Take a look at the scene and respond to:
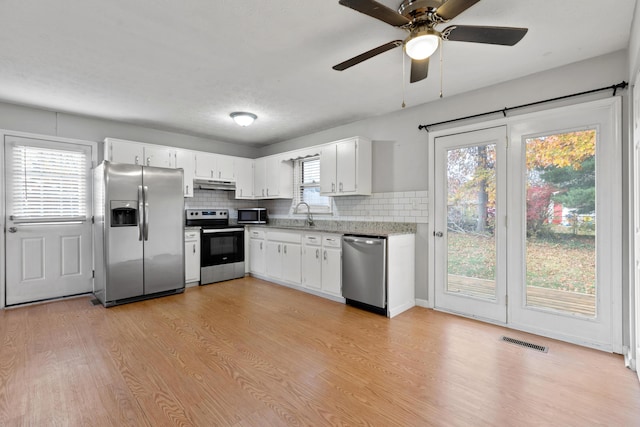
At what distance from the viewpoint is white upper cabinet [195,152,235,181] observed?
16.4 feet

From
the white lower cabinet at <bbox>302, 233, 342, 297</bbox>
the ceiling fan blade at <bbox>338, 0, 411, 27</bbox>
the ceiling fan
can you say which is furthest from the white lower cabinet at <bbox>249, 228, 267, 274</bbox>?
the ceiling fan blade at <bbox>338, 0, 411, 27</bbox>

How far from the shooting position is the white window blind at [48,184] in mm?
3773

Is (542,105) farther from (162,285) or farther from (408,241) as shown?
(162,285)

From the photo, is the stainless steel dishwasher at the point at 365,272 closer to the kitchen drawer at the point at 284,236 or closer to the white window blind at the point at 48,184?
the kitchen drawer at the point at 284,236

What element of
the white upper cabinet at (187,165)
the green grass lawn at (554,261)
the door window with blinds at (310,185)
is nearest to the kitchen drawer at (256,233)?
the door window with blinds at (310,185)

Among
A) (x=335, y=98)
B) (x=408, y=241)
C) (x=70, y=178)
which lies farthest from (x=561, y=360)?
(x=70, y=178)

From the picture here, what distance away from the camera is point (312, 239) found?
420 centimetres

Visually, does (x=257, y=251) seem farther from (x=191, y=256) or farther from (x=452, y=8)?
(x=452, y=8)

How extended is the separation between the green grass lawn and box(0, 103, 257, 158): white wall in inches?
181

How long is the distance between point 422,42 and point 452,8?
27 centimetres

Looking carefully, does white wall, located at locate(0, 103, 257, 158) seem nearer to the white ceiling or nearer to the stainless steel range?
the white ceiling

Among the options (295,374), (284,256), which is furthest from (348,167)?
(295,374)

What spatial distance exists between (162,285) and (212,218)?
4.63 ft

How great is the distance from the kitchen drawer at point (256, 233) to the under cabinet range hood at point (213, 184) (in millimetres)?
830
